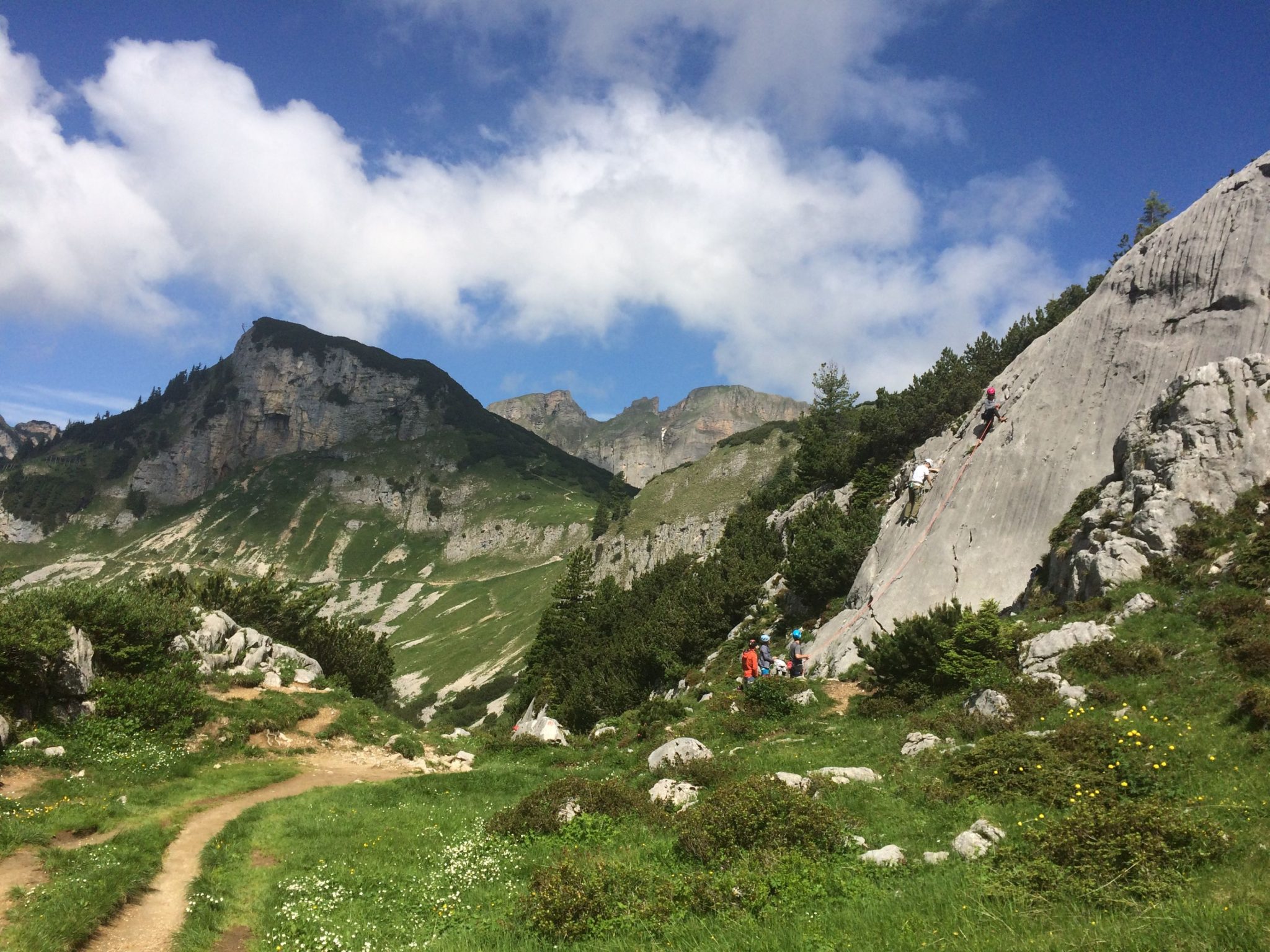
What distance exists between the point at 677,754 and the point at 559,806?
4.50 metres

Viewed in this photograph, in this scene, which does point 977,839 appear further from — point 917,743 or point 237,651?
point 237,651

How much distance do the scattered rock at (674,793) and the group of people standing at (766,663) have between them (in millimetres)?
8982

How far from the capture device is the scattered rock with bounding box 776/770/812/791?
13875mm

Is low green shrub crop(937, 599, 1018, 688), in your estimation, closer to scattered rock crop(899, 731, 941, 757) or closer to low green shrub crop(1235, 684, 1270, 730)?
scattered rock crop(899, 731, 941, 757)

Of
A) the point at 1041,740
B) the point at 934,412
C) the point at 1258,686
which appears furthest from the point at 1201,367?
the point at 934,412

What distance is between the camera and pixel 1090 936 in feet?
22.5

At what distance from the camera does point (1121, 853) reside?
28.4 feet

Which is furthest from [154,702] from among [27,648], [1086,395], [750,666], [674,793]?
[1086,395]

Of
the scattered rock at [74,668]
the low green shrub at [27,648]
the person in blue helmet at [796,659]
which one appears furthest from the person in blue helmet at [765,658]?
the low green shrub at [27,648]

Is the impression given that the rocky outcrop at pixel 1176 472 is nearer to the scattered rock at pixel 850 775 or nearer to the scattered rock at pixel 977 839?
the scattered rock at pixel 850 775

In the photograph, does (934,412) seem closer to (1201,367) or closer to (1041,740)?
(1201,367)

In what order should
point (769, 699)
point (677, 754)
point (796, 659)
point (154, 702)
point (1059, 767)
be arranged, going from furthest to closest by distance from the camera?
point (796, 659) < point (769, 699) < point (154, 702) < point (677, 754) < point (1059, 767)

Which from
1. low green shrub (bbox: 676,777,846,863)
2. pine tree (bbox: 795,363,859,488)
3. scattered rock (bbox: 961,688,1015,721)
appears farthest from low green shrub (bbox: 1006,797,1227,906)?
pine tree (bbox: 795,363,859,488)

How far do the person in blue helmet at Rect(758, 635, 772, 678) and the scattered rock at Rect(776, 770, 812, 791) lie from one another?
457 inches
